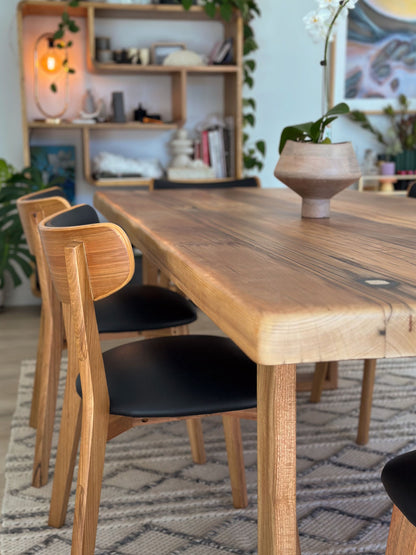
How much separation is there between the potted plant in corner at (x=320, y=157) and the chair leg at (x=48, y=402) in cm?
73

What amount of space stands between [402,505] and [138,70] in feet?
10.9

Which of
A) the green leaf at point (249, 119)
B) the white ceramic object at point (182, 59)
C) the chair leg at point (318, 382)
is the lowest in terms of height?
the chair leg at point (318, 382)

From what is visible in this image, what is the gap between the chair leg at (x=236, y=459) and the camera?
5.35 ft

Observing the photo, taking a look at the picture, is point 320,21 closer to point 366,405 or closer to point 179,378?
point 179,378

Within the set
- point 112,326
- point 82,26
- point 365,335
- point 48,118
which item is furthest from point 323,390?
point 82,26

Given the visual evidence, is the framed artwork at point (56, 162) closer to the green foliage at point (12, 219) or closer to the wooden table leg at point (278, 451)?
A: the green foliage at point (12, 219)

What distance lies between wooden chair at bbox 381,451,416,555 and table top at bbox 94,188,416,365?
226mm

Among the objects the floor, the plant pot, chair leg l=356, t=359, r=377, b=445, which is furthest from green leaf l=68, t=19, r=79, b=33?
chair leg l=356, t=359, r=377, b=445

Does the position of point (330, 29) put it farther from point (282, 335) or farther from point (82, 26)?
point (82, 26)

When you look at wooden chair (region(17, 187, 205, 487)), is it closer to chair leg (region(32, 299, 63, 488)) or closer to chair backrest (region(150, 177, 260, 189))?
chair leg (region(32, 299, 63, 488))

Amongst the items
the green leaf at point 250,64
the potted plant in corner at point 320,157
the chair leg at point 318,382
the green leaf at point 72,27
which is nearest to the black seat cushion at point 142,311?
the potted plant in corner at point 320,157

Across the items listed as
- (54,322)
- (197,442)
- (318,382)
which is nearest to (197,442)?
(197,442)

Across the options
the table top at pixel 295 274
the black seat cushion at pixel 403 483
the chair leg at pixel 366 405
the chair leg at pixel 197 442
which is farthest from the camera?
the chair leg at pixel 366 405

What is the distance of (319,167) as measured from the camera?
5.02 feet
